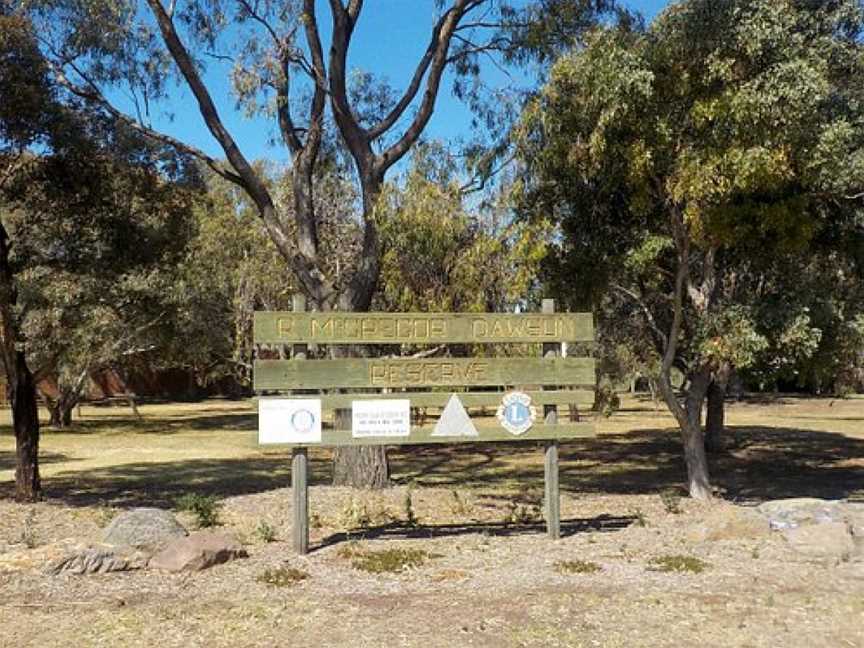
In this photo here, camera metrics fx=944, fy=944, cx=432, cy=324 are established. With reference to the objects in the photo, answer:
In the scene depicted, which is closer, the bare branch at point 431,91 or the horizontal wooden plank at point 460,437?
the horizontal wooden plank at point 460,437

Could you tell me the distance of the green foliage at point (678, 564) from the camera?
7.90 m

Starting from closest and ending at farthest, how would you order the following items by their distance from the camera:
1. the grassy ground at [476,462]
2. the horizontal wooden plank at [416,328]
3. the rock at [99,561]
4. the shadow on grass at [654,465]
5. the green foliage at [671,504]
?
the rock at [99,561], the horizontal wooden plank at [416,328], the green foliage at [671,504], the grassy ground at [476,462], the shadow on grass at [654,465]

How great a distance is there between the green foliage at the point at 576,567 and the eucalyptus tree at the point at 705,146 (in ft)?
14.6

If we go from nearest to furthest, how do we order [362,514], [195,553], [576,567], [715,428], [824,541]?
[195,553]
[576,567]
[824,541]
[362,514]
[715,428]

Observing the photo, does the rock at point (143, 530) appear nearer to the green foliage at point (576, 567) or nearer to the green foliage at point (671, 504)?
the green foliage at point (576, 567)

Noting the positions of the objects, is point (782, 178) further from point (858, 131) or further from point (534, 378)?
point (534, 378)

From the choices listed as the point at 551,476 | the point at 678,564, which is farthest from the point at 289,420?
the point at 678,564

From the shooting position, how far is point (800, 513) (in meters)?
9.41

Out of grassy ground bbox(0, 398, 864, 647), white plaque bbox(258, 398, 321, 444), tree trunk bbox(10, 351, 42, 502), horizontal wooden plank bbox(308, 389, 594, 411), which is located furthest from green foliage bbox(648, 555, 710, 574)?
tree trunk bbox(10, 351, 42, 502)

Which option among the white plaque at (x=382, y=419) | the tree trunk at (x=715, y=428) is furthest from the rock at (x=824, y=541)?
the tree trunk at (x=715, y=428)

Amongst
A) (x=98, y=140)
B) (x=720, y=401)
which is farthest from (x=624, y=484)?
(x=98, y=140)

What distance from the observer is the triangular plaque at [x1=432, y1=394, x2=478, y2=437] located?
30.0ft

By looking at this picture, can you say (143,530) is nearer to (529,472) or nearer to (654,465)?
(529,472)

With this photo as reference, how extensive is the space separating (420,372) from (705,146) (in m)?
4.33
